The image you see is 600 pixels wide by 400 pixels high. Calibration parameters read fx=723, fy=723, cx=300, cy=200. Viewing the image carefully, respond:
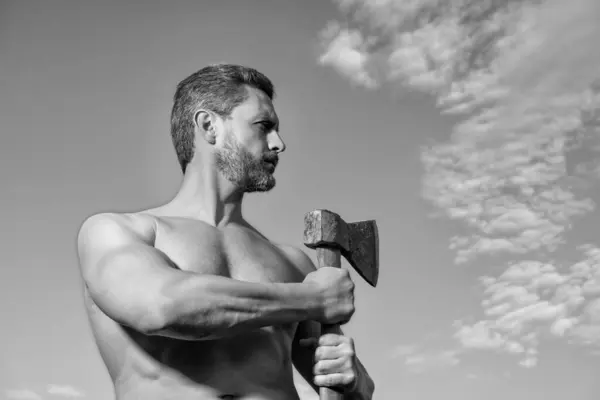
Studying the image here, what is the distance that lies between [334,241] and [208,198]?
0.73 meters

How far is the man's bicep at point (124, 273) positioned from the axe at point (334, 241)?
901 mm

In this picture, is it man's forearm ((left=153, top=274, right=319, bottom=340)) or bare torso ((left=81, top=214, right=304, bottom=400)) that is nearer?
man's forearm ((left=153, top=274, right=319, bottom=340))

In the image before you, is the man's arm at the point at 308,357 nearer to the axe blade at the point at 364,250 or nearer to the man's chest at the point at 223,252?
the man's chest at the point at 223,252

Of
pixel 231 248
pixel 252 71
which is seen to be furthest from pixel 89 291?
pixel 252 71

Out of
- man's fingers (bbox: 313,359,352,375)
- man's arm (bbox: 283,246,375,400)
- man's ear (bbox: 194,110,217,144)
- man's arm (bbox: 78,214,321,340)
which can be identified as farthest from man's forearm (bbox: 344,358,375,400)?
man's ear (bbox: 194,110,217,144)

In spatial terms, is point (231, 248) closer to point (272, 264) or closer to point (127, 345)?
point (272, 264)

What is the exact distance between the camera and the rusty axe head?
3.92 meters

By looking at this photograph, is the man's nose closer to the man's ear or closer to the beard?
the beard

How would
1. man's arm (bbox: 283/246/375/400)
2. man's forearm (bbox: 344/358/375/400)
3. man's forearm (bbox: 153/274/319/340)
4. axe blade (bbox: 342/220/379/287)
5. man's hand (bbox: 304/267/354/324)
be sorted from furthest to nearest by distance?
axe blade (bbox: 342/220/379/287), man's arm (bbox: 283/246/375/400), man's forearm (bbox: 344/358/375/400), man's hand (bbox: 304/267/354/324), man's forearm (bbox: 153/274/319/340)

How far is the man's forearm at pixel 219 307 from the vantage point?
10.1 feet

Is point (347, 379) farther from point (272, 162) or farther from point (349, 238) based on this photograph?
point (272, 162)

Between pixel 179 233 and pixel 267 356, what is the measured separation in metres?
0.75

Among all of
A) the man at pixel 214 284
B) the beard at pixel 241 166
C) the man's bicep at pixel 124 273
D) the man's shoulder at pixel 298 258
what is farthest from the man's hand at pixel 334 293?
the man's bicep at pixel 124 273

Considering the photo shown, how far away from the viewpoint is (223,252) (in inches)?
146
